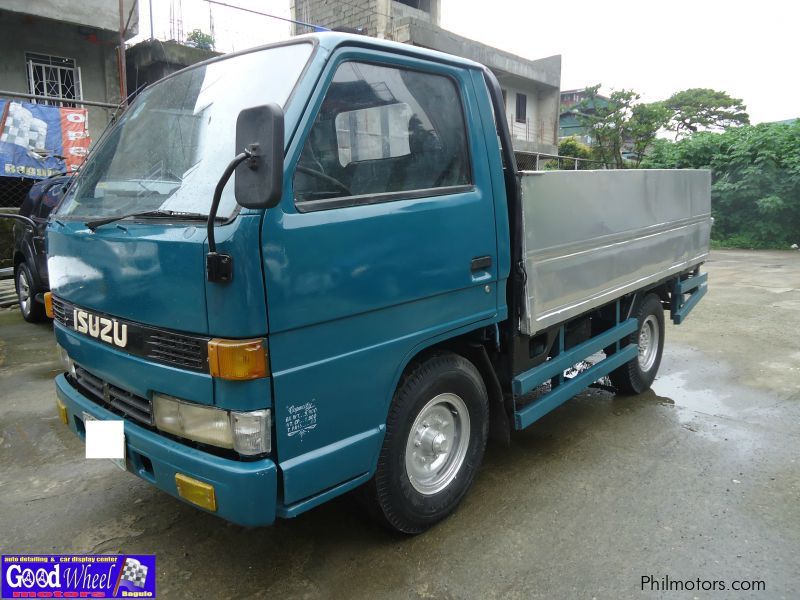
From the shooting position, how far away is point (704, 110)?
105 feet

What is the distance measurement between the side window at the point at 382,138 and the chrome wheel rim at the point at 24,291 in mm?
6640

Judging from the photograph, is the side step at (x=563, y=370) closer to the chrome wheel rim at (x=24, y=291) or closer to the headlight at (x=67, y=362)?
the headlight at (x=67, y=362)

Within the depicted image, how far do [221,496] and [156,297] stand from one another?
2.47 feet

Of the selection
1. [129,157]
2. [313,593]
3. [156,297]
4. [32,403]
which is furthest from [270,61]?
[32,403]

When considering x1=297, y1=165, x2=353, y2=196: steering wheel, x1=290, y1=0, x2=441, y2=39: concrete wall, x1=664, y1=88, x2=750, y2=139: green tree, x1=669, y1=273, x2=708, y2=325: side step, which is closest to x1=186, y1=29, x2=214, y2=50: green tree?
x1=290, y1=0, x2=441, y2=39: concrete wall

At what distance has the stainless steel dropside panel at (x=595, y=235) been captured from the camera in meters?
3.11

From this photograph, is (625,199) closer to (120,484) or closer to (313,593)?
(313,593)

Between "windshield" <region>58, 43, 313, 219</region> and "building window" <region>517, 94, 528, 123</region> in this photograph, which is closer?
"windshield" <region>58, 43, 313, 219</region>

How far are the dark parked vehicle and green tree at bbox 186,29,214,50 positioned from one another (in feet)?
19.2

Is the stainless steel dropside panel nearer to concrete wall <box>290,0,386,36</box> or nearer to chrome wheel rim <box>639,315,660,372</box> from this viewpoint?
chrome wheel rim <box>639,315,660,372</box>

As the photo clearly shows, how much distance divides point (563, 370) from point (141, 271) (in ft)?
8.04

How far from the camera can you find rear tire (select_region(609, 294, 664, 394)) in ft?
15.3

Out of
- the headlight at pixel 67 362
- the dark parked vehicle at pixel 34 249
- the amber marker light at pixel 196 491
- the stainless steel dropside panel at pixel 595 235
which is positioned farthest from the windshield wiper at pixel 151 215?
the dark parked vehicle at pixel 34 249

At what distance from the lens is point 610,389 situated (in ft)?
15.7
